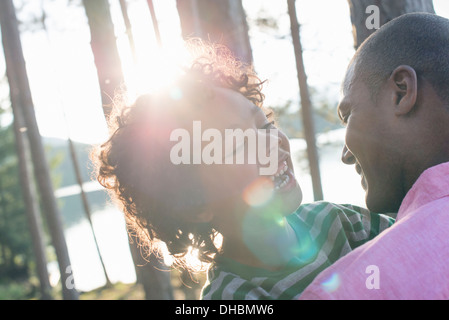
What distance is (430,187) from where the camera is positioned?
1489 mm

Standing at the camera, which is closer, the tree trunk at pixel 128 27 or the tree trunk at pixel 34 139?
the tree trunk at pixel 128 27

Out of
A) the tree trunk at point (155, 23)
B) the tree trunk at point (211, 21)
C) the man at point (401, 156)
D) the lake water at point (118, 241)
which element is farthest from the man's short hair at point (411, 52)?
the lake water at point (118, 241)

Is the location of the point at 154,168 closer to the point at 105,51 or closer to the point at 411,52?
the point at 411,52

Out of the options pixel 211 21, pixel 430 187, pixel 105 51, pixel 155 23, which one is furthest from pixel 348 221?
pixel 155 23

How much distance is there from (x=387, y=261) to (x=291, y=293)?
767mm

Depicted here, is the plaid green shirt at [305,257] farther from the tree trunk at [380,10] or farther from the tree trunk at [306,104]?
the tree trunk at [306,104]

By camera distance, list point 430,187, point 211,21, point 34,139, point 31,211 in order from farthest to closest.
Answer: point 31,211 → point 34,139 → point 211,21 → point 430,187

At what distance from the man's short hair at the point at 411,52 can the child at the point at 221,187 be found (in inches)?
25.0

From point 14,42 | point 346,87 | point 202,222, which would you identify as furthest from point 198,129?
point 14,42

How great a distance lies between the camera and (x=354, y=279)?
1.22 metres

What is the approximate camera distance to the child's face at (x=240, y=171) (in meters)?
2.20

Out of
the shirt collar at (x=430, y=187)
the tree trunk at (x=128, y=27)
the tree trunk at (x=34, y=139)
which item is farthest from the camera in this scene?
the tree trunk at (x=34, y=139)

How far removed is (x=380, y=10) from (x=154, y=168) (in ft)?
5.22

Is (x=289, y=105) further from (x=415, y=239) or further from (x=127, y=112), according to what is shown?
(x=415, y=239)
